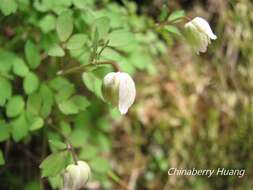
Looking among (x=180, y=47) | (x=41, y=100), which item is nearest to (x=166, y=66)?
(x=180, y=47)

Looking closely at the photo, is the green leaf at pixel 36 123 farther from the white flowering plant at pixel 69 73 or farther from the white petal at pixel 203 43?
the white petal at pixel 203 43

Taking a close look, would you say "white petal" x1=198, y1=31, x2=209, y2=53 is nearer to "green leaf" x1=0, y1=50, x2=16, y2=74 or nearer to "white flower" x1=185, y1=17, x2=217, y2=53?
"white flower" x1=185, y1=17, x2=217, y2=53

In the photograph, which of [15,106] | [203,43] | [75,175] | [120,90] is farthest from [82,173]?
[203,43]

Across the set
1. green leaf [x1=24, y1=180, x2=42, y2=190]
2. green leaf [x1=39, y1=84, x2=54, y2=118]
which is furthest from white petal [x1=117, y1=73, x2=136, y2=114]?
green leaf [x1=24, y1=180, x2=42, y2=190]

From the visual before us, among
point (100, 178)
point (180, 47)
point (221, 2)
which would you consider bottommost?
point (100, 178)

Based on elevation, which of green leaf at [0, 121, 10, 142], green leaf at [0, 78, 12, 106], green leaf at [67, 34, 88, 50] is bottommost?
green leaf at [0, 121, 10, 142]

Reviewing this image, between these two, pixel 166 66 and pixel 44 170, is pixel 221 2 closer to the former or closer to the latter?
pixel 166 66

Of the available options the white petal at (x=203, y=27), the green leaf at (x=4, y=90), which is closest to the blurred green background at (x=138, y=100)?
the green leaf at (x=4, y=90)
